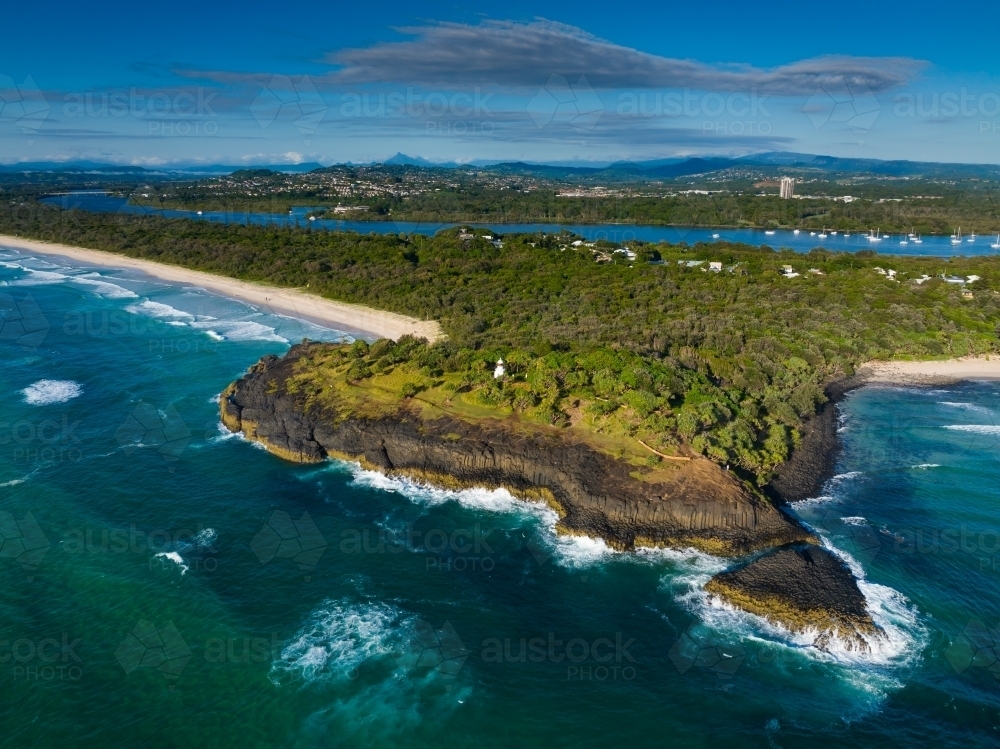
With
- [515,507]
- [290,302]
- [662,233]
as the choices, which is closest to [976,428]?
[515,507]

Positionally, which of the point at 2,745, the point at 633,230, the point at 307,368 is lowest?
the point at 2,745

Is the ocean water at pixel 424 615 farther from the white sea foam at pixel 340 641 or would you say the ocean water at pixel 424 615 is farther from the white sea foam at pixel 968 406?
the white sea foam at pixel 968 406

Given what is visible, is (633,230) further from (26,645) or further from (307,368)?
(26,645)

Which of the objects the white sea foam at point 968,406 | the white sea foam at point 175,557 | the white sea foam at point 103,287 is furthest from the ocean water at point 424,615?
the white sea foam at point 103,287

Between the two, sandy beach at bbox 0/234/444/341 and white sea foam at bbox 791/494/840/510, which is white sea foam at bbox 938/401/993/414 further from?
sandy beach at bbox 0/234/444/341

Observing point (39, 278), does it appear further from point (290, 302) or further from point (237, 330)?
point (237, 330)

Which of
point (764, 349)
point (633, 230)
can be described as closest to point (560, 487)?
point (764, 349)

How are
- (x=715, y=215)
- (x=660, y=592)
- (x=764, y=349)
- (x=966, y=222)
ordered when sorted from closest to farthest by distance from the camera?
(x=660, y=592) → (x=764, y=349) → (x=966, y=222) → (x=715, y=215)

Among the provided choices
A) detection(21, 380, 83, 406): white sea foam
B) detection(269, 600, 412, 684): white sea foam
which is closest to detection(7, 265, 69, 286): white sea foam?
detection(21, 380, 83, 406): white sea foam
